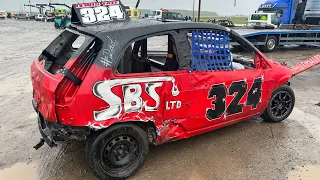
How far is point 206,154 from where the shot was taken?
376 centimetres

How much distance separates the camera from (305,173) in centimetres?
337

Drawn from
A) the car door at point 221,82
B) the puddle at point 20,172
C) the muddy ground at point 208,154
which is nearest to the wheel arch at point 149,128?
the muddy ground at point 208,154

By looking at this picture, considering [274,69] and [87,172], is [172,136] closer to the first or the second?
[87,172]

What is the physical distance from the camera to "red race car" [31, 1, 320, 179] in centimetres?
284

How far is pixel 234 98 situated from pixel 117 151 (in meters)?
1.80

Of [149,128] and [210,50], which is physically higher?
[210,50]

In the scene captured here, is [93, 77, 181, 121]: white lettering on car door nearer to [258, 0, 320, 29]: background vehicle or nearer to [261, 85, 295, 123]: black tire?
[261, 85, 295, 123]: black tire

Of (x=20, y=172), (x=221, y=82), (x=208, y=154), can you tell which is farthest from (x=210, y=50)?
(x=20, y=172)

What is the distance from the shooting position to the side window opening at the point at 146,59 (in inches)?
132

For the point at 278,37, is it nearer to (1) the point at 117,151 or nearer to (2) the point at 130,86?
(2) the point at 130,86

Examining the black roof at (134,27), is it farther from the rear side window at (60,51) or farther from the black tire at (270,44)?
the black tire at (270,44)

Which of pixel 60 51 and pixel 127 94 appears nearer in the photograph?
pixel 127 94

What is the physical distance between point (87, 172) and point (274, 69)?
123 inches

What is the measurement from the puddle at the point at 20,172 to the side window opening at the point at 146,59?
5.56ft
